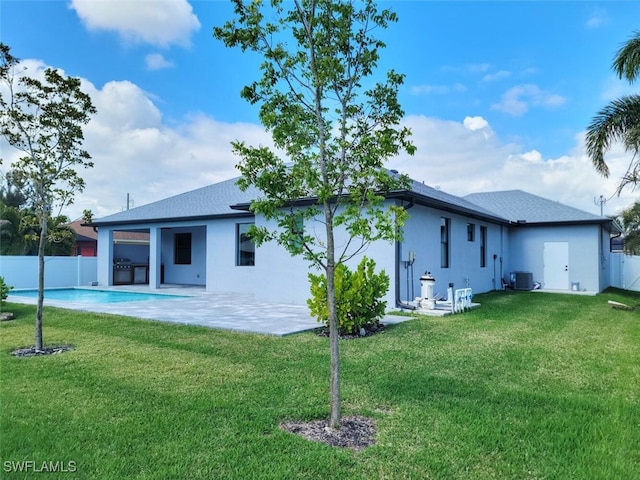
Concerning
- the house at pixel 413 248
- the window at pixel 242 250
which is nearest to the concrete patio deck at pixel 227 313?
the house at pixel 413 248

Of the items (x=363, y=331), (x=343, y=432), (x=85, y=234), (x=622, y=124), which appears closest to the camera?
(x=343, y=432)

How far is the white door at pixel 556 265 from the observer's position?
18.7 m

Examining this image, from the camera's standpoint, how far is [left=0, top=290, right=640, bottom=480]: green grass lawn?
3168 mm

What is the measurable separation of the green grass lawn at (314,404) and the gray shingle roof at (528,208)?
1209cm

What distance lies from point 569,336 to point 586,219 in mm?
11714

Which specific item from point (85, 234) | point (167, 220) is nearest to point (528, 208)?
point (167, 220)

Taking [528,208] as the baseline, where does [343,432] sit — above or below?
below

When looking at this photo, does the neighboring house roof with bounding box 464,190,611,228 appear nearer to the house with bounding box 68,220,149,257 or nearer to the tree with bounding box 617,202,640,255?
the tree with bounding box 617,202,640,255

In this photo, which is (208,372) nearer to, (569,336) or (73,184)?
(73,184)

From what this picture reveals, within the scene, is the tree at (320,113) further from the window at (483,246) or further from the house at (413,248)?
the window at (483,246)

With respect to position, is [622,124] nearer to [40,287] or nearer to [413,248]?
[413,248]

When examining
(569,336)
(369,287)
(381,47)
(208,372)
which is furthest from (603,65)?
(208,372)

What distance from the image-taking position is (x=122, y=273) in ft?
66.4

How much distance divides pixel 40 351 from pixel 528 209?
19.9m
